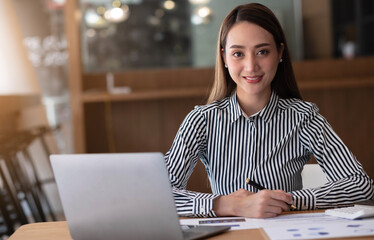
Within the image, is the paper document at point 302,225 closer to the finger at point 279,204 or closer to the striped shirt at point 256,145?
the finger at point 279,204

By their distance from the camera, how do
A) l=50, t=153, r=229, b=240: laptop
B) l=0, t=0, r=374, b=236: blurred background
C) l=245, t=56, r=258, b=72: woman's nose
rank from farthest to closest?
1. l=0, t=0, r=374, b=236: blurred background
2. l=245, t=56, r=258, b=72: woman's nose
3. l=50, t=153, r=229, b=240: laptop

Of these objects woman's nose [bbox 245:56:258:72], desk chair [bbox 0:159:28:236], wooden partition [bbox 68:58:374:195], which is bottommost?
desk chair [bbox 0:159:28:236]

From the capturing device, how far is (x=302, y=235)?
131 centimetres

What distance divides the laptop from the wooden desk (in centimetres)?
7

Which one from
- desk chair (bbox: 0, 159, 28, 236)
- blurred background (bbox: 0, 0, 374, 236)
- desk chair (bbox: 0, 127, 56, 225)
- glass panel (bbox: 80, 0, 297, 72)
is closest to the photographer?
desk chair (bbox: 0, 159, 28, 236)

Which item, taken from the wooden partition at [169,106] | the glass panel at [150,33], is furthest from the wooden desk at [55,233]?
the glass panel at [150,33]

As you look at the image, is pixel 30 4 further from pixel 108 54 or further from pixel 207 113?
pixel 207 113

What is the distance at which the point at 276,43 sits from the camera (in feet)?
6.36

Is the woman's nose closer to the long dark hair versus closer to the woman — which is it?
the woman

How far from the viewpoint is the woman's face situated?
1.87 metres

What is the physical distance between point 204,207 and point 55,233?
403 millimetres

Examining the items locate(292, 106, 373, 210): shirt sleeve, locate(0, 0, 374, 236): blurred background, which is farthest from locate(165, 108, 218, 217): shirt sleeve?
locate(0, 0, 374, 236): blurred background

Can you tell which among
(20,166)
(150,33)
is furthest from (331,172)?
(150,33)

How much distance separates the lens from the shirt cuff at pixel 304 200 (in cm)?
167
